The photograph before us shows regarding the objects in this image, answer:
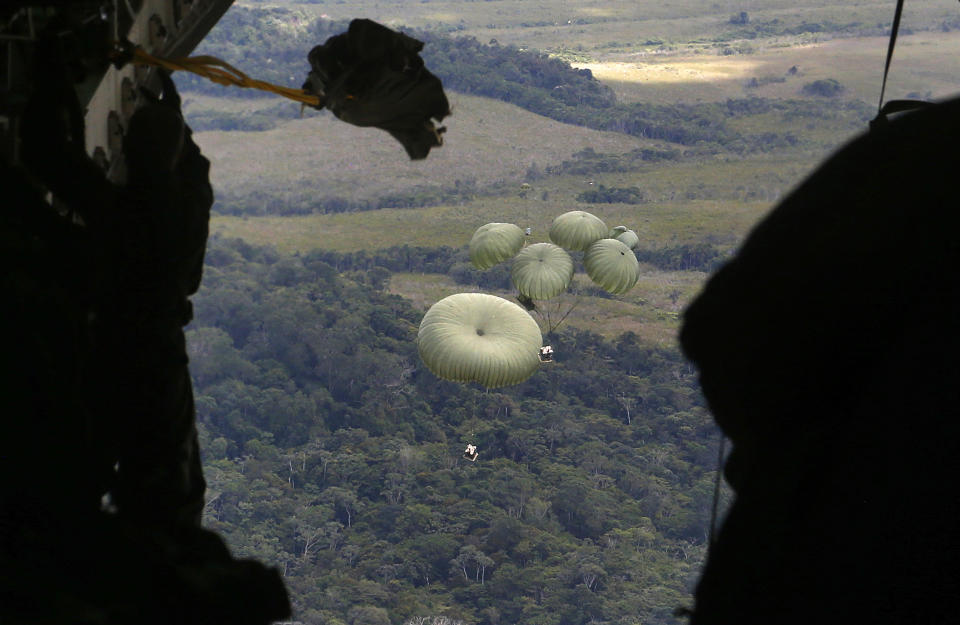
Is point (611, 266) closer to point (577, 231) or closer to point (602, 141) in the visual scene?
point (577, 231)

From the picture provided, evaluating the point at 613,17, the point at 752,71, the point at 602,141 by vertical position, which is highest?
the point at 613,17

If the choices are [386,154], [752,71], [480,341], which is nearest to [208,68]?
[480,341]

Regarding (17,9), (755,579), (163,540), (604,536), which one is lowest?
(604,536)

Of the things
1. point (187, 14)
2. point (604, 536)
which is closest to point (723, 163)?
point (604, 536)

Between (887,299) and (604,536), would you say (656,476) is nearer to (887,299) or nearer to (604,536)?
(604,536)

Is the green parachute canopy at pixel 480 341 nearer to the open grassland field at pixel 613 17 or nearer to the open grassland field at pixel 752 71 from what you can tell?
the open grassland field at pixel 752 71

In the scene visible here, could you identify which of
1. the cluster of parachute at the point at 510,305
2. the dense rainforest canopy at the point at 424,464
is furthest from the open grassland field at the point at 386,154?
the cluster of parachute at the point at 510,305

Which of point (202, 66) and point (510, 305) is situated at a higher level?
point (202, 66)

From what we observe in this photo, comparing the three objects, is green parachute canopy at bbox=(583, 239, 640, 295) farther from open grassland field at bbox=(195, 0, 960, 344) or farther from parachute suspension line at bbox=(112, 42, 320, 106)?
open grassland field at bbox=(195, 0, 960, 344)
